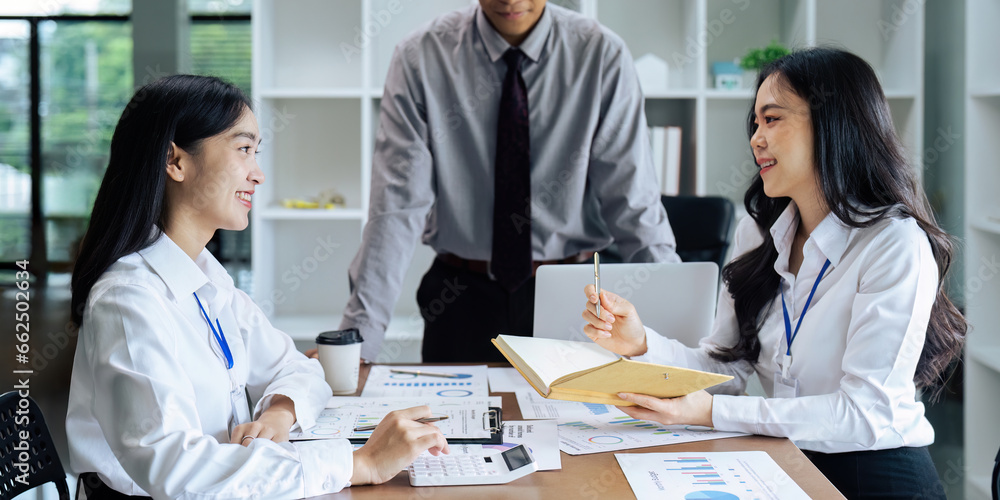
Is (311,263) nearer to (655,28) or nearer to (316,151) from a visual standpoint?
(316,151)

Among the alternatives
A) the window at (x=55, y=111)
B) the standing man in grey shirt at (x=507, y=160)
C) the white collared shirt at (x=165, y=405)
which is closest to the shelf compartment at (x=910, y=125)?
the standing man in grey shirt at (x=507, y=160)

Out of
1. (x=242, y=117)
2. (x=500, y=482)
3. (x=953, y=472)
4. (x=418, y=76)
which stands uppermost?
(x=418, y=76)

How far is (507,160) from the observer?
2119mm

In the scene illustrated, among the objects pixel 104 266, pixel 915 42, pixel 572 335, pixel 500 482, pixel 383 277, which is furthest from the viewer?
pixel 915 42

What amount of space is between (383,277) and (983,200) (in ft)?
7.26

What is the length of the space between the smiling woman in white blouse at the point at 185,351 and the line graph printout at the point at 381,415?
3cm

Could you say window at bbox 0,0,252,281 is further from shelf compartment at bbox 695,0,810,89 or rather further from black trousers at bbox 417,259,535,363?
shelf compartment at bbox 695,0,810,89

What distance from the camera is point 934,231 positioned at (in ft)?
4.71

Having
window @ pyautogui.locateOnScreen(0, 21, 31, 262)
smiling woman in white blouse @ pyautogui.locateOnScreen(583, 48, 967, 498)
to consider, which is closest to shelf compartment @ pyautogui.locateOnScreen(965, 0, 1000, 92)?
smiling woman in white blouse @ pyautogui.locateOnScreen(583, 48, 967, 498)

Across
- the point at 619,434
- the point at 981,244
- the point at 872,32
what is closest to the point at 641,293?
the point at 619,434

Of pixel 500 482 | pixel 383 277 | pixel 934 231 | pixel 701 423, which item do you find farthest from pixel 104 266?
pixel 934 231

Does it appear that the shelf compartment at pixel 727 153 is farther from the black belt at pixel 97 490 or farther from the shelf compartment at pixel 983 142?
the black belt at pixel 97 490

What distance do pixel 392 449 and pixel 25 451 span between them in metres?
0.68

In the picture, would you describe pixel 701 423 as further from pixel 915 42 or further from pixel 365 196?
pixel 915 42
